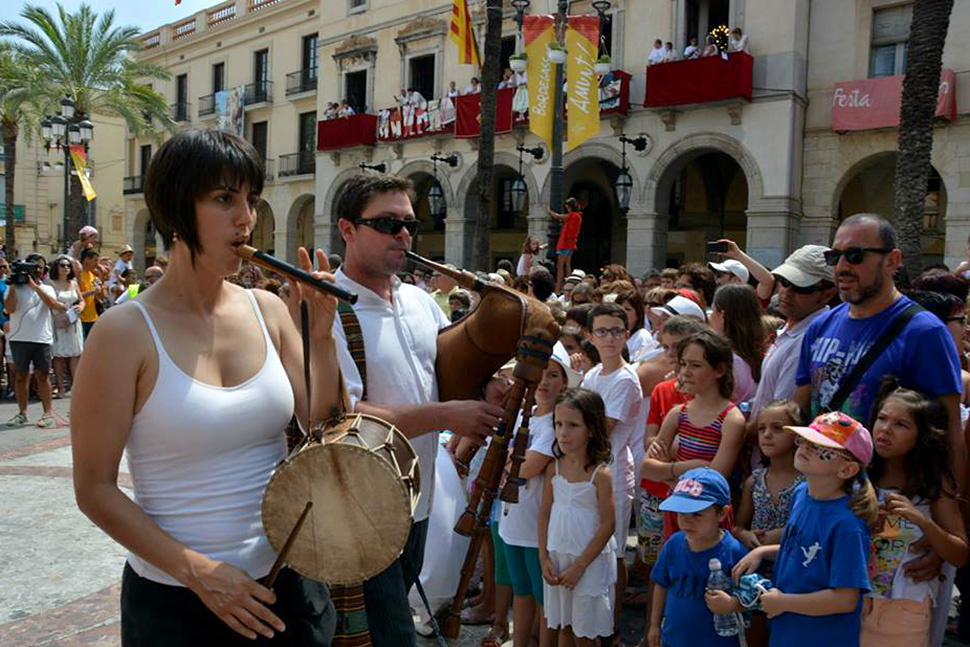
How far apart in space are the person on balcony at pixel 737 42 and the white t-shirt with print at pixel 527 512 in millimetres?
16553

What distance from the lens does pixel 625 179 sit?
1722 cm

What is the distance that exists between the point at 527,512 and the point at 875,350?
6.20 feet

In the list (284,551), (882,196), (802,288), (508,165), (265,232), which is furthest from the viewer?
(265,232)

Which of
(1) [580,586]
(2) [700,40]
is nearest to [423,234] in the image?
(2) [700,40]

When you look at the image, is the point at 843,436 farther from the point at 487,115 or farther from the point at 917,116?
the point at 487,115

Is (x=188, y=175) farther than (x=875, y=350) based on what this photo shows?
No

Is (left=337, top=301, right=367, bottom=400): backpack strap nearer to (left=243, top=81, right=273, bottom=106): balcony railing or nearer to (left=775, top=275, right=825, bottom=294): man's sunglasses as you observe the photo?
(left=775, top=275, right=825, bottom=294): man's sunglasses

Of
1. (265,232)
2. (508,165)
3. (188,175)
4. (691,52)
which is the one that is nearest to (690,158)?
(691,52)

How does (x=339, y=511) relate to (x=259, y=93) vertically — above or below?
below

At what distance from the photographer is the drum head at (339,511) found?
1.96 m

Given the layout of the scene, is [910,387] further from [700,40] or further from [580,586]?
[700,40]

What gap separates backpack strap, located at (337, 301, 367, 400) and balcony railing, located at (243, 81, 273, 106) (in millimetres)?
31377

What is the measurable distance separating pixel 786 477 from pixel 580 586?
1105mm

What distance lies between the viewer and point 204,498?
6.38 feet
